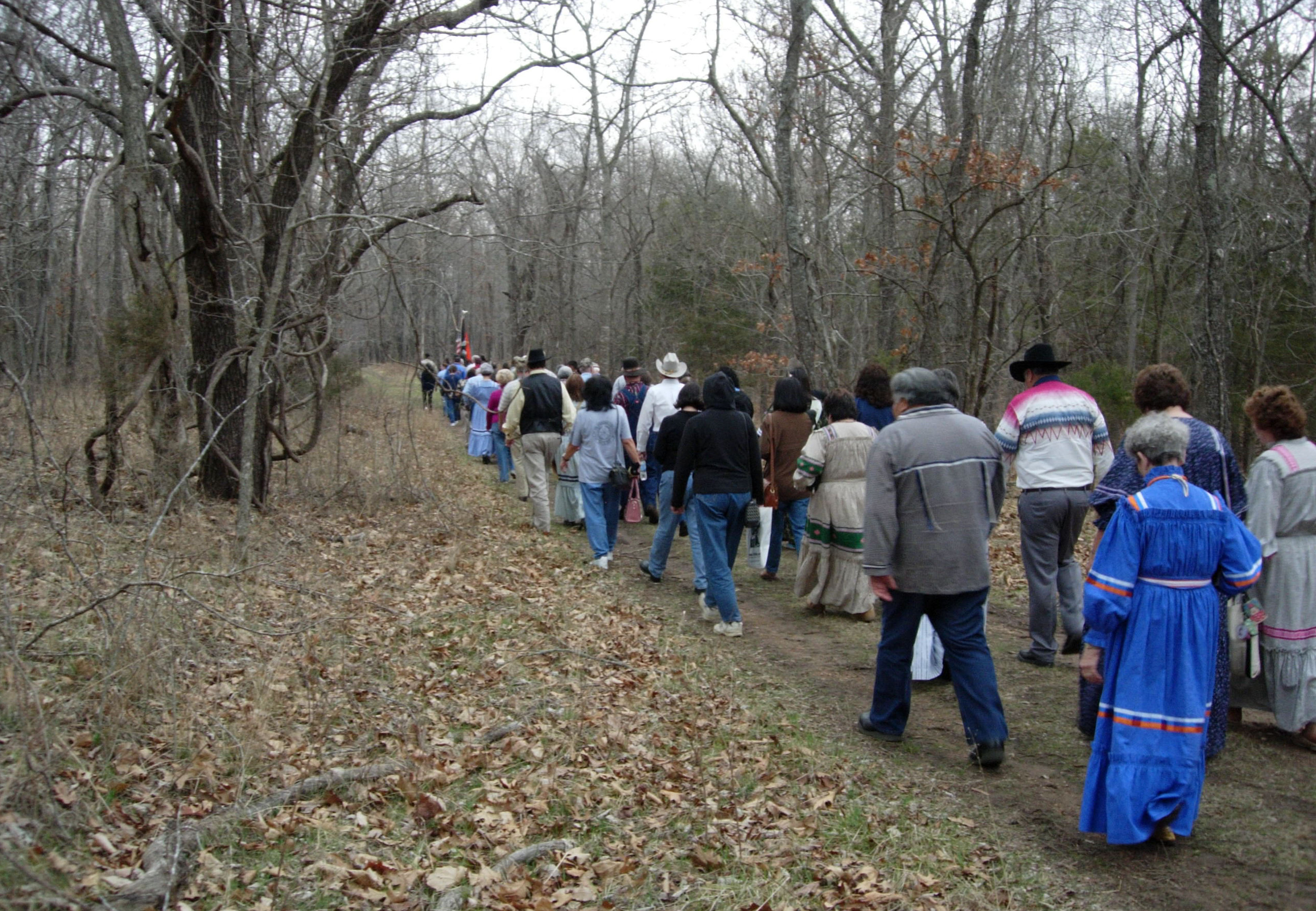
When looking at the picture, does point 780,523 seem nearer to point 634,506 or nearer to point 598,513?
point 598,513

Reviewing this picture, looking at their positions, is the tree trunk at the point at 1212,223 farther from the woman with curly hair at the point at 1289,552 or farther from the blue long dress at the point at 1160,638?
the blue long dress at the point at 1160,638

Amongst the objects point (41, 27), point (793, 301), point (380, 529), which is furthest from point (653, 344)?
point (41, 27)

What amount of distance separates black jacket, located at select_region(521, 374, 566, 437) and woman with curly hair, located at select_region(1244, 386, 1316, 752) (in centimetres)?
797

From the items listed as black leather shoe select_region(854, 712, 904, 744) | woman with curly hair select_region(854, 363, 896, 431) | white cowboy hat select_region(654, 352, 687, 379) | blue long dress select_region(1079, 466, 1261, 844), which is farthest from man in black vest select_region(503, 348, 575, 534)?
blue long dress select_region(1079, 466, 1261, 844)

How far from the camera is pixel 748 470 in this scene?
8.16m

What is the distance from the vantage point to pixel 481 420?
1962cm

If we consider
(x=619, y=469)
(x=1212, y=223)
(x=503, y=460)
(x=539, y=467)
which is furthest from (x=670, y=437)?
(x=503, y=460)

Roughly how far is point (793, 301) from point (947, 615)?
30.6ft

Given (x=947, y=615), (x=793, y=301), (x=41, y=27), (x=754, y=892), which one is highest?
(x=41, y=27)

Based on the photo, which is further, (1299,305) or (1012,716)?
(1299,305)

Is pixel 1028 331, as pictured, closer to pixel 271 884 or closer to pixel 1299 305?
pixel 1299 305

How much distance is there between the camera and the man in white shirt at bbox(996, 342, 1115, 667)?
655 centimetres

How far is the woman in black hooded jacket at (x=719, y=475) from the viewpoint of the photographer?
26.2ft

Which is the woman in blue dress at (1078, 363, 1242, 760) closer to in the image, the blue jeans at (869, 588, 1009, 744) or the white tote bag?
the blue jeans at (869, 588, 1009, 744)
